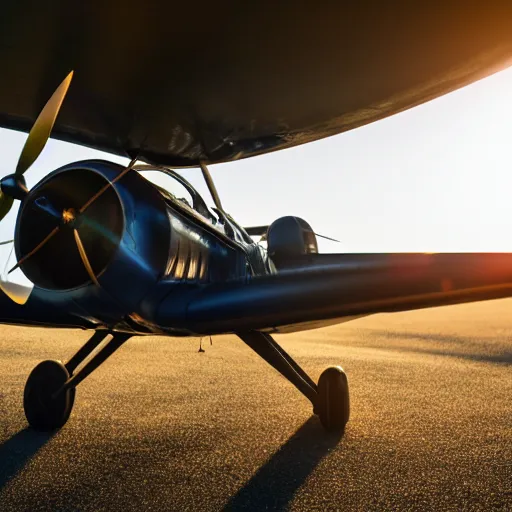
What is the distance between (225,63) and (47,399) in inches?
122

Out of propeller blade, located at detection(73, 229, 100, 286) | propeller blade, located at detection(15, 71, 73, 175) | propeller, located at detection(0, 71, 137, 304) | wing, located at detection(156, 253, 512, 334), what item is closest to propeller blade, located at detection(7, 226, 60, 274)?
propeller, located at detection(0, 71, 137, 304)

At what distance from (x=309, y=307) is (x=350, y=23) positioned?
196 centimetres

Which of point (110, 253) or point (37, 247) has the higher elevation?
point (37, 247)

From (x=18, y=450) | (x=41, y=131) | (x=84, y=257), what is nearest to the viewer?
(x=41, y=131)

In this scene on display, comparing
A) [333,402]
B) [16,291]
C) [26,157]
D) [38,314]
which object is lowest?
[333,402]

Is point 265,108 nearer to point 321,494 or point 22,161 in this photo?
point 22,161

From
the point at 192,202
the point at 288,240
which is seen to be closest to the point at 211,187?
the point at 192,202

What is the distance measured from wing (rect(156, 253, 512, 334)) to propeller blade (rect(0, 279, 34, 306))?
2.85 ft

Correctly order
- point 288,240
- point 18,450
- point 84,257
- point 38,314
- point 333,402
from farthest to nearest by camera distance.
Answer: point 288,240 < point 333,402 < point 38,314 < point 18,450 < point 84,257

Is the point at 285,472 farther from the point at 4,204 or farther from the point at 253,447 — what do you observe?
the point at 4,204

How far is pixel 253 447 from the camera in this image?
348 centimetres

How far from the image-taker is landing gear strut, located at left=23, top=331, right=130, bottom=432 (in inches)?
159

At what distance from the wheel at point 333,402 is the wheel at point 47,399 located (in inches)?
86.6

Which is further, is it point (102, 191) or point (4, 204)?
point (4, 204)
